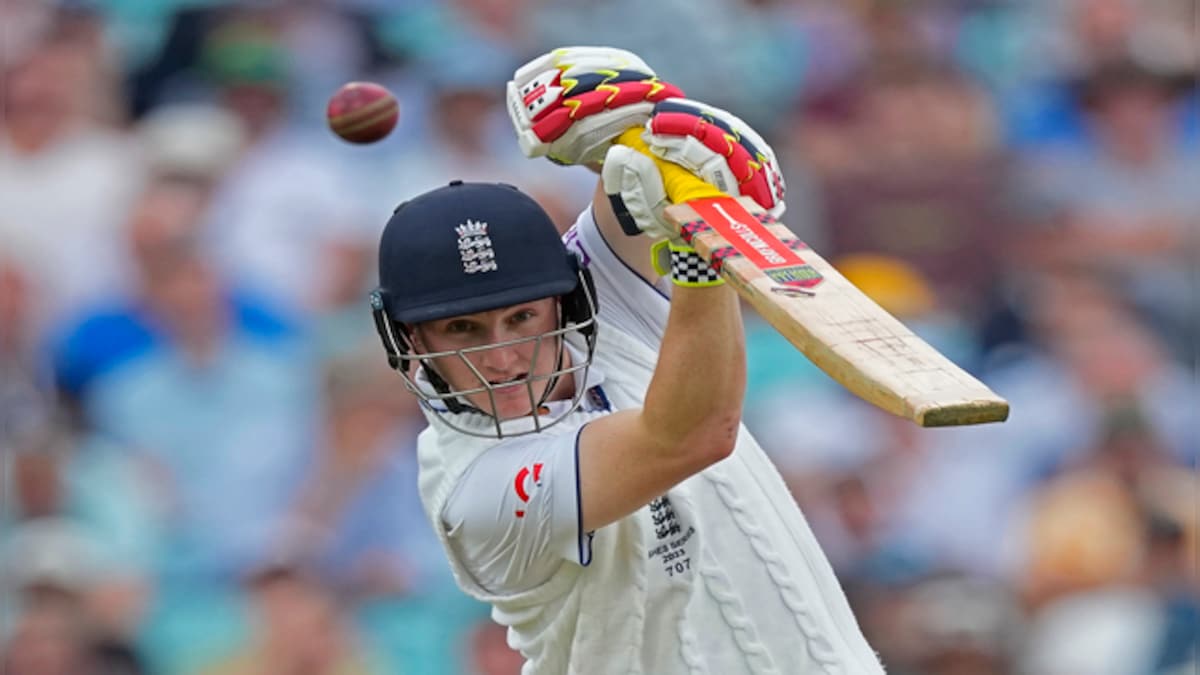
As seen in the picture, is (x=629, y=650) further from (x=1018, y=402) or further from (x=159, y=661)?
(x=1018, y=402)

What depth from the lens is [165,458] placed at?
5.92 metres

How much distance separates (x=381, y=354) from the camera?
6.13 metres

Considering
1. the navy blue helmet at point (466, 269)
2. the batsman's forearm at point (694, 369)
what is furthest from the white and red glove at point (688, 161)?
the navy blue helmet at point (466, 269)

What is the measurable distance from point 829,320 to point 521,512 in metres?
0.69

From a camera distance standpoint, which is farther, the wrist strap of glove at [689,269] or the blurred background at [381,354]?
the blurred background at [381,354]

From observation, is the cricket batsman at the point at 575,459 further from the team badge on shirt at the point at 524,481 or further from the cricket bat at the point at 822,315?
the cricket bat at the point at 822,315

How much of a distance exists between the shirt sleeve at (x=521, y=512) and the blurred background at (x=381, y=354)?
7.90 feet

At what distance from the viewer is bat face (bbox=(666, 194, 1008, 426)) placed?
2389mm

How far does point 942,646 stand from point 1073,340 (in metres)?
1.55

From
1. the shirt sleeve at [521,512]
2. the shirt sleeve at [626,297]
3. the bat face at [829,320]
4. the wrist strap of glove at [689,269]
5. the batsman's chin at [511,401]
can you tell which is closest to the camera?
the bat face at [829,320]

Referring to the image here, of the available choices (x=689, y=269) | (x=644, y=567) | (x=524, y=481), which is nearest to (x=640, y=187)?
(x=689, y=269)

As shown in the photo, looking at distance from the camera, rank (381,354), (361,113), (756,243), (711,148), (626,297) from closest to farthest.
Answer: (756,243), (711,148), (626,297), (361,113), (381,354)

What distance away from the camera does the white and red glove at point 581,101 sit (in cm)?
306

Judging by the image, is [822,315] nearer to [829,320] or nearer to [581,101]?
[829,320]
